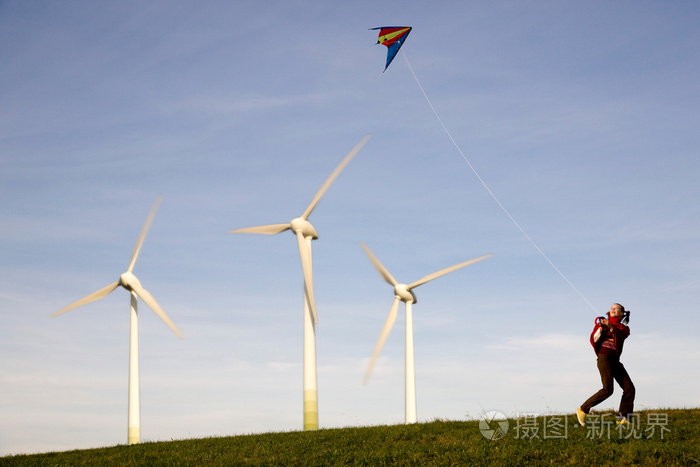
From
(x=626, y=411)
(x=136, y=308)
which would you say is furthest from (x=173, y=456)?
(x=136, y=308)

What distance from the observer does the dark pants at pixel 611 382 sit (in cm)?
1916

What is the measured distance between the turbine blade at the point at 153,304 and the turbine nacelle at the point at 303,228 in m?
8.13

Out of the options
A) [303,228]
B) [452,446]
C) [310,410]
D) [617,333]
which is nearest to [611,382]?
[617,333]

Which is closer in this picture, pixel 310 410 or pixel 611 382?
pixel 611 382

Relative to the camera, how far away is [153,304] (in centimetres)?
4056

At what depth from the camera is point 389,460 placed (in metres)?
18.9

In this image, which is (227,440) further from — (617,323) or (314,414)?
(617,323)

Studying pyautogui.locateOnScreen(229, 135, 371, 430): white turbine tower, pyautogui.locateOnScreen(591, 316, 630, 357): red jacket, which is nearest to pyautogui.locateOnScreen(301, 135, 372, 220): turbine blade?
pyautogui.locateOnScreen(229, 135, 371, 430): white turbine tower

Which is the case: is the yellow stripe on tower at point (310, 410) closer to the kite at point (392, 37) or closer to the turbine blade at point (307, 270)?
the turbine blade at point (307, 270)

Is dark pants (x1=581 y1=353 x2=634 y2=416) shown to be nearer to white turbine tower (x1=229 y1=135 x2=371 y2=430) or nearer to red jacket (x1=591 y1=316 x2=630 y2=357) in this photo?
red jacket (x1=591 y1=316 x2=630 y2=357)

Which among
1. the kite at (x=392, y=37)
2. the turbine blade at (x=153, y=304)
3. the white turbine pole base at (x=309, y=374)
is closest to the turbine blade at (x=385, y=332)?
the white turbine pole base at (x=309, y=374)

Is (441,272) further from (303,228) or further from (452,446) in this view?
(452,446)

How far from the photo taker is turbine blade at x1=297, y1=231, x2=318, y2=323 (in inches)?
1340

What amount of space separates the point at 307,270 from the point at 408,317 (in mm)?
7691
